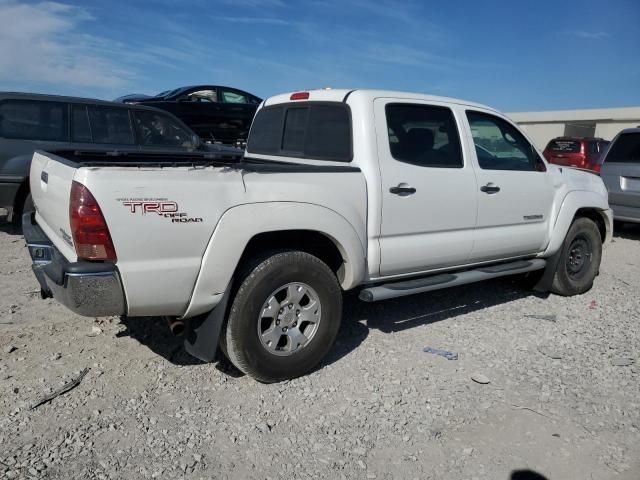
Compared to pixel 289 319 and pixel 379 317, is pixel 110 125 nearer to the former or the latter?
pixel 379 317

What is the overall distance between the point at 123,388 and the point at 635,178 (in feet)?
27.1

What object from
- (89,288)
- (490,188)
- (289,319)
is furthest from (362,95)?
(89,288)

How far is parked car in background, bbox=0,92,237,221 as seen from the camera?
6.99 metres

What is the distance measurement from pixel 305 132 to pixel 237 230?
62.6 inches

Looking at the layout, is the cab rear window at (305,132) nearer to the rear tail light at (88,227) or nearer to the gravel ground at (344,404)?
the gravel ground at (344,404)

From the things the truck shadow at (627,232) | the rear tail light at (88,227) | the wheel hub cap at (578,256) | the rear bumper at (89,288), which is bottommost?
the truck shadow at (627,232)

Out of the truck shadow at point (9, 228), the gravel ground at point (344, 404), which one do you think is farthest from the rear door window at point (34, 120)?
the gravel ground at point (344, 404)

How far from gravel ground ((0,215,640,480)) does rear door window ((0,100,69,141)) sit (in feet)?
10.5

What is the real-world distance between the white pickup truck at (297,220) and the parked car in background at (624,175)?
3961 mm

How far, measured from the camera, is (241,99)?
13039 mm

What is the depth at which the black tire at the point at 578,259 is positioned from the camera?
18.4ft

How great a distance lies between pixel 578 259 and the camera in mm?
5844

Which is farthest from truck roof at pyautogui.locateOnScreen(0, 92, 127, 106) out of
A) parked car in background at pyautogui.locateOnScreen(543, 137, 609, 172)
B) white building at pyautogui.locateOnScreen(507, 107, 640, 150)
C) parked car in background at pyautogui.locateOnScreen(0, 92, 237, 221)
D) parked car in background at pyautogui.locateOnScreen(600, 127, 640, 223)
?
white building at pyautogui.locateOnScreen(507, 107, 640, 150)

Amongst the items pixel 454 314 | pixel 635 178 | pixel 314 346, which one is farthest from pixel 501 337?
pixel 635 178
